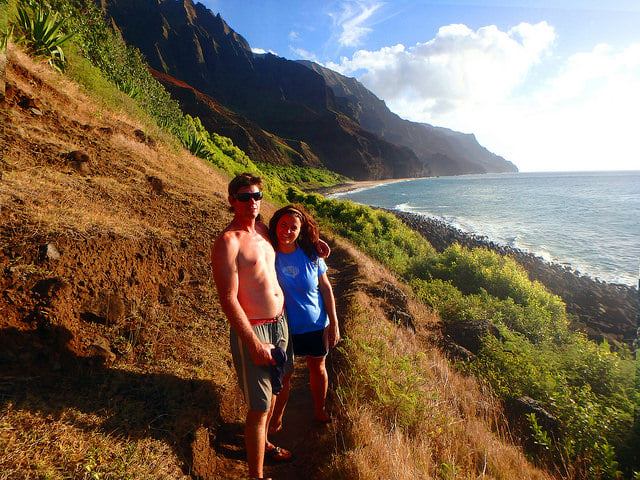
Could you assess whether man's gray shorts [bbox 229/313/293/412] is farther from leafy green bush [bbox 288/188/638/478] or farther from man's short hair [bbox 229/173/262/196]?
leafy green bush [bbox 288/188/638/478]

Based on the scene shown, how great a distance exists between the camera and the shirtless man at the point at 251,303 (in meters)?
2.04

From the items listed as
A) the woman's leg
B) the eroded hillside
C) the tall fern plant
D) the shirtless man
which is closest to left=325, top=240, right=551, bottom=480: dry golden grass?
the eroded hillside

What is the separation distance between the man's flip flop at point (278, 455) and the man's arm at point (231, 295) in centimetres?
115

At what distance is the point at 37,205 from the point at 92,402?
7.97 feet

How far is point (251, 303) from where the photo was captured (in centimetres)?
221

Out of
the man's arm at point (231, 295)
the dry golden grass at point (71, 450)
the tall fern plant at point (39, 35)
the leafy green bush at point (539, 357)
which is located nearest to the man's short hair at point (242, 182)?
the man's arm at point (231, 295)

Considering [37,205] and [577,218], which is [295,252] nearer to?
[37,205]

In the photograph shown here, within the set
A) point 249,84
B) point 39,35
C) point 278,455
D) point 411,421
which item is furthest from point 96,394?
point 249,84

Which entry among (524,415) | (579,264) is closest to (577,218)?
(579,264)

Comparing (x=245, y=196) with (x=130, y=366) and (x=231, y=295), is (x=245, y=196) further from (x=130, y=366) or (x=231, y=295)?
(x=130, y=366)

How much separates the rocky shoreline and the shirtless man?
991 cm

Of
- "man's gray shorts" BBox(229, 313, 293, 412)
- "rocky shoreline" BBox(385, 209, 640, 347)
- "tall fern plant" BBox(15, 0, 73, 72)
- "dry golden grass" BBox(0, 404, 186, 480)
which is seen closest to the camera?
"dry golden grass" BBox(0, 404, 186, 480)

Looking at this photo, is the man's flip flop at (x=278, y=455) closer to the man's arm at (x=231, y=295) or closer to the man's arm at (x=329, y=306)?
the man's arm at (x=329, y=306)

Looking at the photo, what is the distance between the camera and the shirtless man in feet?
6.68
